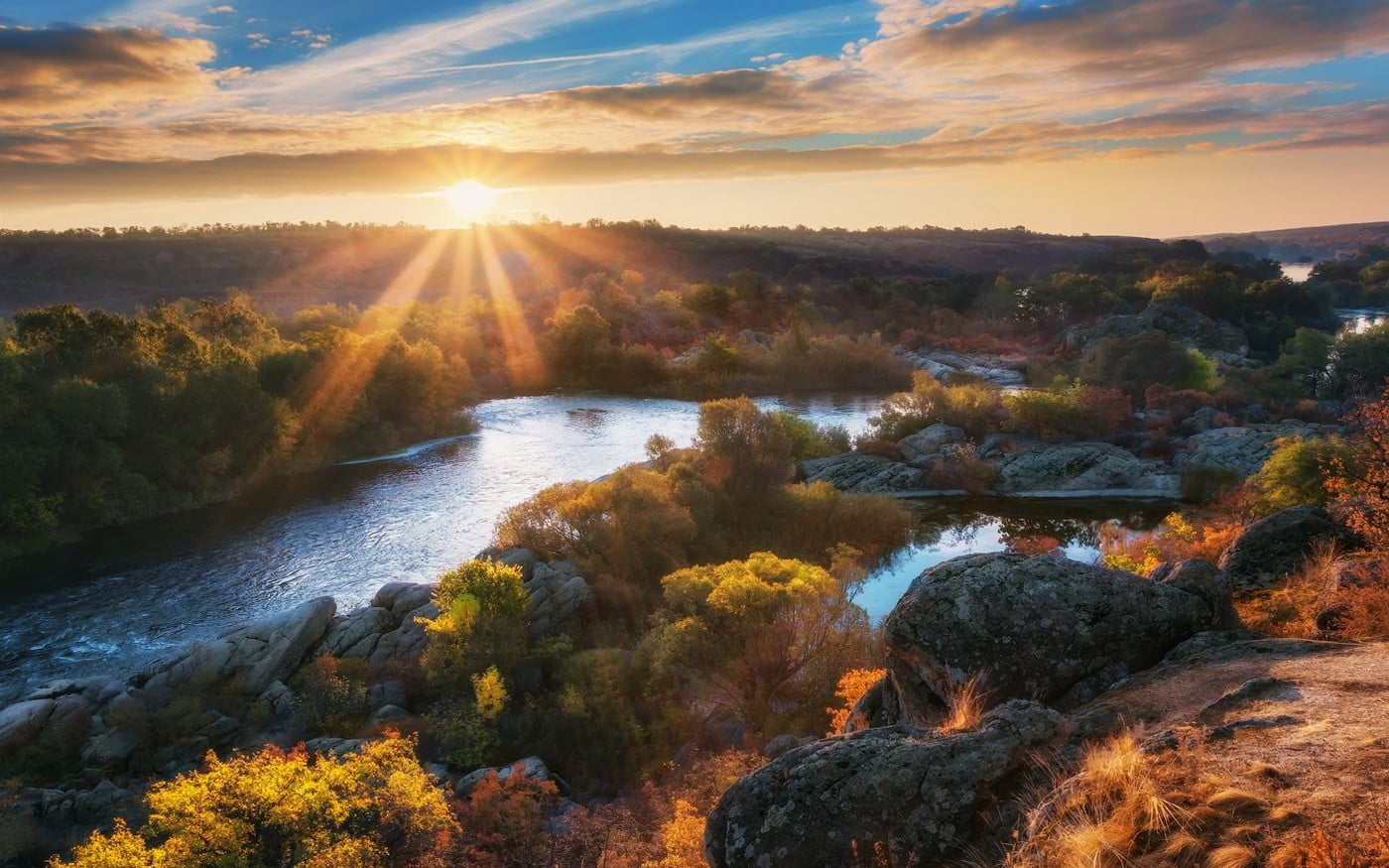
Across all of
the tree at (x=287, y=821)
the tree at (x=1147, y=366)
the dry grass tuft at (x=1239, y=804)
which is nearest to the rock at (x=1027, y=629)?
the dry grass tuft at (x=1239, y=804)

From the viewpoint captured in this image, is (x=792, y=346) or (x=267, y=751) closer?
(x=267, y=751)

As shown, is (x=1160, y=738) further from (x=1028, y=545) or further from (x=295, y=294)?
(x=295, y=294)

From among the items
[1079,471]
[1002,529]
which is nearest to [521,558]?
[1002,529]

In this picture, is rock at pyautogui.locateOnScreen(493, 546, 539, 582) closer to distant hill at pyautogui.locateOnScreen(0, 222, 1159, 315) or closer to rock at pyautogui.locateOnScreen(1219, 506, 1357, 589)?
rock at pyautogui.locateOnScreen(1219, 506, 1357, 589)

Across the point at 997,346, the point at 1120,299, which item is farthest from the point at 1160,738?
the point at 1120,299

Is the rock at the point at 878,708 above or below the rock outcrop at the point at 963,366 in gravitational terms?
above

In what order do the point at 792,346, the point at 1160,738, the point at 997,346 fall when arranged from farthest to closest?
the point at 997,346 → the point at 792,346 → the point at 1160,738

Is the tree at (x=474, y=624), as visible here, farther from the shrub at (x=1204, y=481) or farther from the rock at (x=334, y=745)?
the shrub at (x=1204, y=481)
